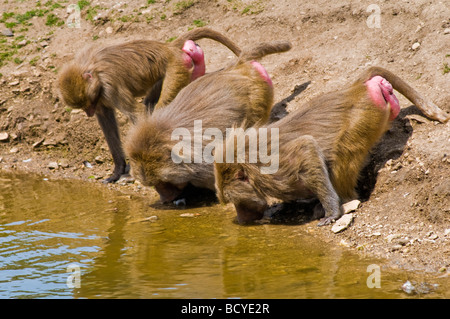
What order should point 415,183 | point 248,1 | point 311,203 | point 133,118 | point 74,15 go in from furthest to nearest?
point 74,15 < point 248,1 < point 133,118 < point 311,203 < point 415,183

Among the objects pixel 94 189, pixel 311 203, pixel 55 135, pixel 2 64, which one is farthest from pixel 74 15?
pixel 311 203

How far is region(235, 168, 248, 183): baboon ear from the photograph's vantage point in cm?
583

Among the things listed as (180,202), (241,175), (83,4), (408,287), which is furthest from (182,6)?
(408,287)

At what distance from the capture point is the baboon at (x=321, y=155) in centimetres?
575

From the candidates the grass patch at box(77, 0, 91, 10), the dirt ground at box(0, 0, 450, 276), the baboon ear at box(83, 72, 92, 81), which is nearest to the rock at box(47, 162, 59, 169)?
the dirt ground at box(0, 0, 450, 276)

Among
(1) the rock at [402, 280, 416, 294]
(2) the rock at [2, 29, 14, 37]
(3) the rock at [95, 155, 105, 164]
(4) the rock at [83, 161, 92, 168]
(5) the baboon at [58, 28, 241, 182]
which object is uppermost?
(2) the rock at [2, 29, 14, 37]

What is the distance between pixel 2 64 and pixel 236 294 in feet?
21.7

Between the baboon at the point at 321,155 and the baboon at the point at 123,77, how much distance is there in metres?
1.91

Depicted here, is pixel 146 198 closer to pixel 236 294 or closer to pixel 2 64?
pixel 236 294

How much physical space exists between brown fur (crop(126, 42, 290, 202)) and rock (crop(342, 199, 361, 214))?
1296 mm

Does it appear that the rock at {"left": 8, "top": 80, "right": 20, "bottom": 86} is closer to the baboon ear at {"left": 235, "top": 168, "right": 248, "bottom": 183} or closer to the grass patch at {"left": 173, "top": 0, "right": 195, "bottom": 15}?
the grass patch at {"left": 173, "top": 0, "right": 195, "bottom": 15}

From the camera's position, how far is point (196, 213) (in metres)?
6.68

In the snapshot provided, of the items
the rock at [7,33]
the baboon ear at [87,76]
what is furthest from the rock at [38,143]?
the rock at [7,33]

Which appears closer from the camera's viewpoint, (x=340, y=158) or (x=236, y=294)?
(x=236, y=294)
